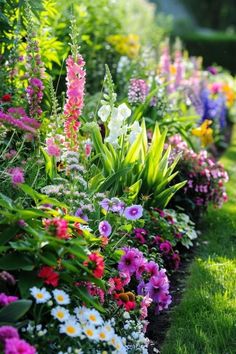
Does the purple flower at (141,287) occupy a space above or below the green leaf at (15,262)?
below

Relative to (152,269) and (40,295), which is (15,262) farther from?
(152,269)

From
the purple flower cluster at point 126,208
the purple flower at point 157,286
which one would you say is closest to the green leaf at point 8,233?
the purple flower cluster at point 126,208

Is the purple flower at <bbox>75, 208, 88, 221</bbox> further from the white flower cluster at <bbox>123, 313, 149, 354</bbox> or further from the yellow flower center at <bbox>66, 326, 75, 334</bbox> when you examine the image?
the yellow flower center at <bbox>66, 326, 75, 334</bbox>

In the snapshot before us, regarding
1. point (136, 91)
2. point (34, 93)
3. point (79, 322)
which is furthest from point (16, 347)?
point (136, 91)

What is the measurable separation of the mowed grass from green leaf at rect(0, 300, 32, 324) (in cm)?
96

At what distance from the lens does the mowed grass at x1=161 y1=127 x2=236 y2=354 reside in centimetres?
325

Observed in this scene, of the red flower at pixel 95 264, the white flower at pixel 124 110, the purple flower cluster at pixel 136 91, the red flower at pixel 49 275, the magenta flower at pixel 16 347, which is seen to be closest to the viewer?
the magenta flower at pixel 16 347

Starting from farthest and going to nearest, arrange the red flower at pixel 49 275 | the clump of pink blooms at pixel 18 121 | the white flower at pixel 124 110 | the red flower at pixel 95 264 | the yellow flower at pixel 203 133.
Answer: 1. the yellow flower at pixel 203 133
2. the white flower at pixel 124 110
3. the clump of pink blooms at pixel 18 121
4. the red flower at pixel 95 264
5. the red flower at pixel 49 275

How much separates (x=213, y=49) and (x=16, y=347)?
19.0 m

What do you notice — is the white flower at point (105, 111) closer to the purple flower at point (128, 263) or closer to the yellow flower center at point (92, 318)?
the purple flower at point (128, 263)

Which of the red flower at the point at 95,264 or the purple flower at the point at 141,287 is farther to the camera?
the purple flower at the point at 141,287

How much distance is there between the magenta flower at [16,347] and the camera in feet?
7.43

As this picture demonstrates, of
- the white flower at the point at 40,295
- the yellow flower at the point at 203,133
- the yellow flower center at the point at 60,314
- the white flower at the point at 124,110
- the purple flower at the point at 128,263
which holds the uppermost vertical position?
the white flower at the point at 124,110

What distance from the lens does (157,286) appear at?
11.4ft
